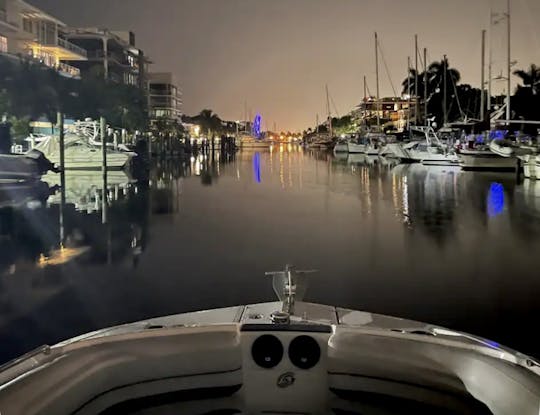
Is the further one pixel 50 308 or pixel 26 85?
pixel 26 85

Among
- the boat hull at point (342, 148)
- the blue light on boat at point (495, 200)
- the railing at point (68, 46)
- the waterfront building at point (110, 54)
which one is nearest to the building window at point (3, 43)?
the railing at point (68, 46)

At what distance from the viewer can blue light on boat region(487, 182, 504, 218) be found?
21.5 meters

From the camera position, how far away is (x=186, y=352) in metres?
4.25

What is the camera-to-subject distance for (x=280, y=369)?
4.20 metres

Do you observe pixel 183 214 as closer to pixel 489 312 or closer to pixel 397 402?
pixel 489 312

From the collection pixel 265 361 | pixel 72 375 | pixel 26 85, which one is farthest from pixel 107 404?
pixel 26 85

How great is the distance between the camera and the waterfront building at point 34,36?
58.3 m

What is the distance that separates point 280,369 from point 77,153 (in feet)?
155

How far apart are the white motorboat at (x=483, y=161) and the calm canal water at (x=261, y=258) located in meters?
18.4

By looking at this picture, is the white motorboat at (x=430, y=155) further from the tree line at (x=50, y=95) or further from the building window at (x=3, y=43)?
the building window at (x=3, y=43)

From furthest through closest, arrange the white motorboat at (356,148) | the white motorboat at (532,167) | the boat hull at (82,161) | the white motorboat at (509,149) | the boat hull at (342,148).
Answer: the boat hull at (342,148) < the white motorboat at (356,148) < the boat hull at (82,161) < the white motorboat at (509,149) < the white motorboat at (532,167)

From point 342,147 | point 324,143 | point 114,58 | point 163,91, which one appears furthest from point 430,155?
point 324,143

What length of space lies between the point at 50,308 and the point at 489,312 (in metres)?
5.80

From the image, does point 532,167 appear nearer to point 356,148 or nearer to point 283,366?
point 283,366
